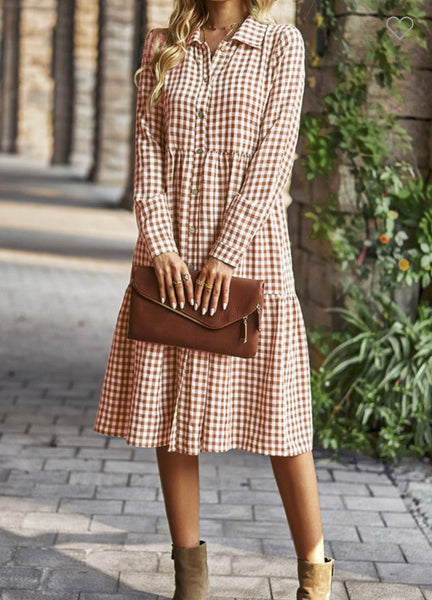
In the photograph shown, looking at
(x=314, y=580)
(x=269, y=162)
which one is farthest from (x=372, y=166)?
(x=314, y=580)

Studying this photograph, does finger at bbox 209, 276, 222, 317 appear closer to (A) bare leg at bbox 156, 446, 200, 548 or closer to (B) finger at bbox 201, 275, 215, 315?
(B) finger at bbox 201, 275, 215, 315

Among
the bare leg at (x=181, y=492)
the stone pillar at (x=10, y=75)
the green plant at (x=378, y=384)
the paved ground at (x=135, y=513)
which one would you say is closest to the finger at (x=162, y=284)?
the bare leg at (x=181, y=492)

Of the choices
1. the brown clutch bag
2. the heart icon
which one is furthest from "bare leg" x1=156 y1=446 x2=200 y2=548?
the heart icon

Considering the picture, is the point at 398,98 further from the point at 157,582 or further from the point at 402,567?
the point at 157,582

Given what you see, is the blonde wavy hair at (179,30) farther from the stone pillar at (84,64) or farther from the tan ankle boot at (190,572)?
the stone pillar at (84,64)

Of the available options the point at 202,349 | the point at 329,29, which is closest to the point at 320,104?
the point at 329,29

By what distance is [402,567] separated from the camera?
125 inches

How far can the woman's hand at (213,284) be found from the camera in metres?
2.58

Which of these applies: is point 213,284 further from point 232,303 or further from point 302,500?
point 302,500

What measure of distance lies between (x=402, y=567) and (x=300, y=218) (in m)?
2.01

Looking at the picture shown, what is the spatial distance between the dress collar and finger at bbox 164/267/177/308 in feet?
1.86

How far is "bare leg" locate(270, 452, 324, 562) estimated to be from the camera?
272 cm

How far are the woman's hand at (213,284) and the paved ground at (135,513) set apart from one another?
0.86m

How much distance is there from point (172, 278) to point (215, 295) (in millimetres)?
112
